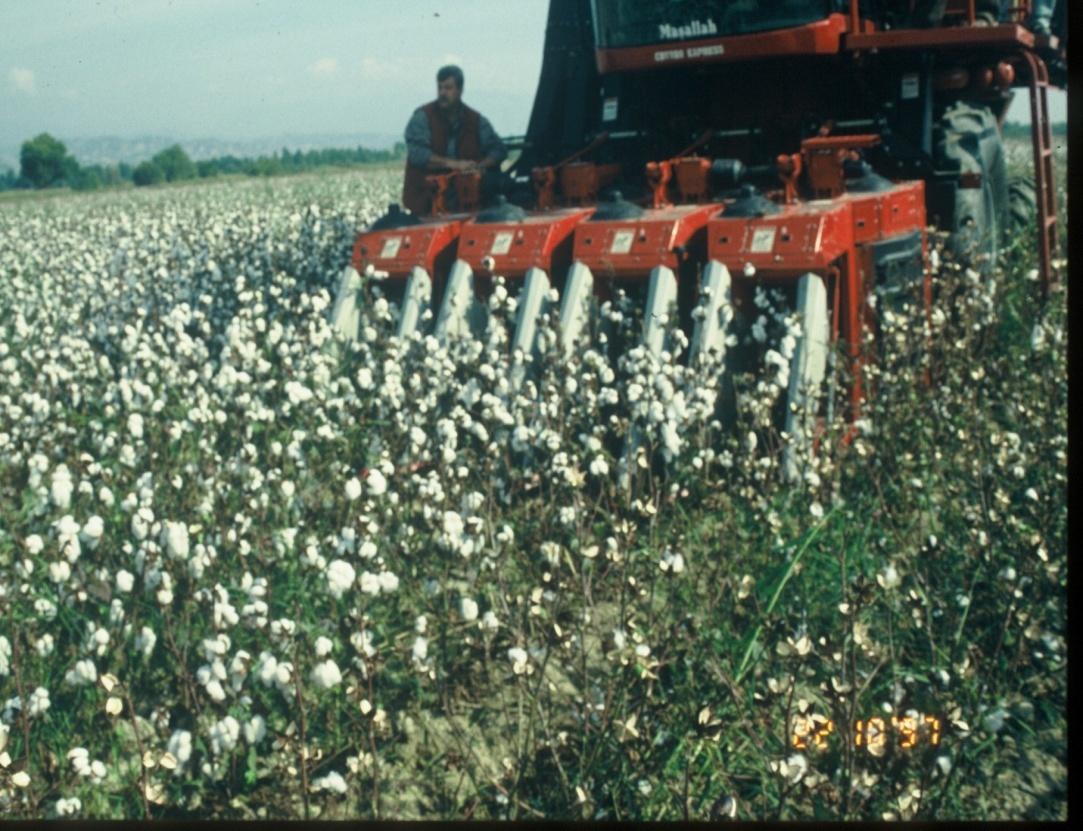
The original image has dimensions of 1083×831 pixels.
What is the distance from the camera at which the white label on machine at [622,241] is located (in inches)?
229

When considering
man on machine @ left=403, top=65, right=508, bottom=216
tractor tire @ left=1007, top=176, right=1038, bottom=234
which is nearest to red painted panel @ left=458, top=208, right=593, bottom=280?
man on machine @ left=403, top=65, right=508, bottom=216

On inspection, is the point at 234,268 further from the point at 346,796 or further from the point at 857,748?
the point at 857,748

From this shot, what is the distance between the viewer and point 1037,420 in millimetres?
4660

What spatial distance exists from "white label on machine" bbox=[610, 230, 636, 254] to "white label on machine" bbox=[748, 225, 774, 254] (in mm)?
647

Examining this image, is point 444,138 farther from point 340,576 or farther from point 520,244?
point 340,576

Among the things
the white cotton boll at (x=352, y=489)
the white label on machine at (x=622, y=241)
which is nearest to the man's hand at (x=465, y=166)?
the white label on machine at (x=622, y=241)

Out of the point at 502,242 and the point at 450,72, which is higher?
the point at 450,72

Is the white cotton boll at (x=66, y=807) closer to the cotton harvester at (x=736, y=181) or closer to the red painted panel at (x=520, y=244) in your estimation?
the cotton harvester at (x=736, y=181)

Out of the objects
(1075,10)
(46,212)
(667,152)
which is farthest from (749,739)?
(46,212)

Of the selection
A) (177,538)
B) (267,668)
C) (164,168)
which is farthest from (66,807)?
(164,168)

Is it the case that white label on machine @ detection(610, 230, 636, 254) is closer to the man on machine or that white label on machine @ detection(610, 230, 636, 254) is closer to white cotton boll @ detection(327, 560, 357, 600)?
the man on machine

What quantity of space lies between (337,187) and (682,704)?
17.4m

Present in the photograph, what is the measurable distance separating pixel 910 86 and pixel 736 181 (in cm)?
123

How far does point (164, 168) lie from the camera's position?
78.9 feet
